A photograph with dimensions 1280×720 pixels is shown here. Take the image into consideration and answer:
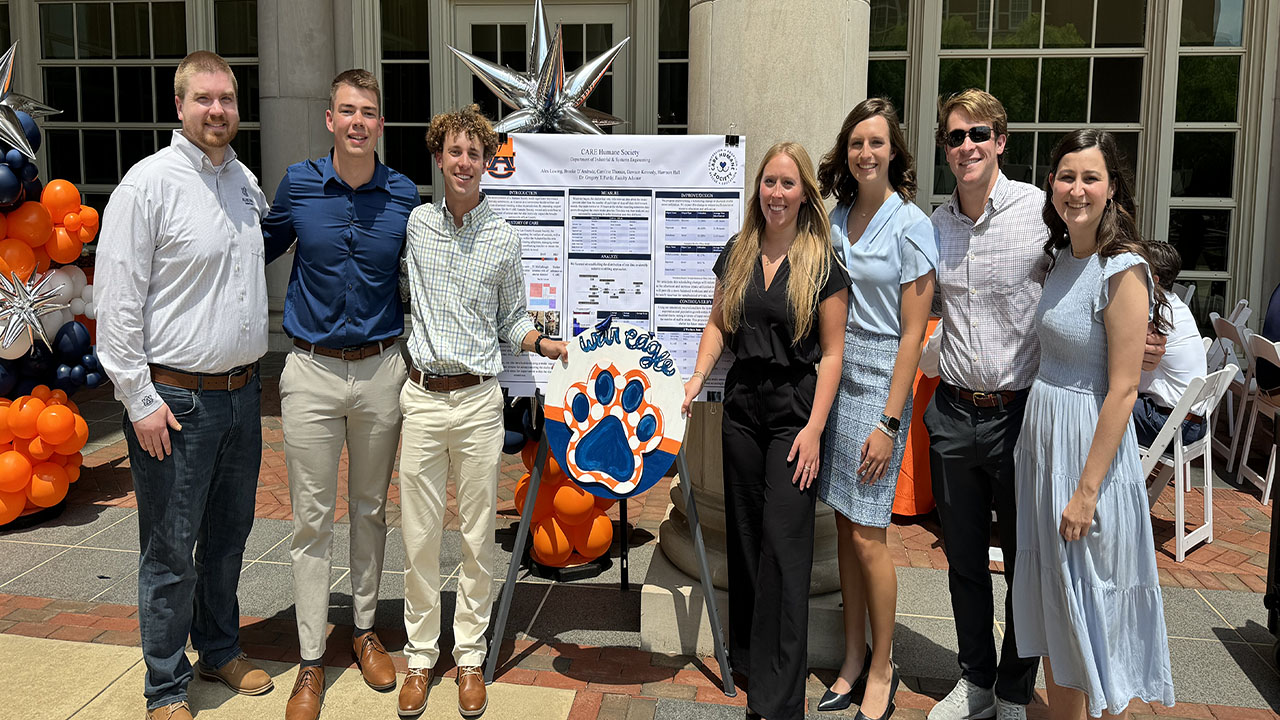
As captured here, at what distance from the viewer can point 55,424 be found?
15.4ft

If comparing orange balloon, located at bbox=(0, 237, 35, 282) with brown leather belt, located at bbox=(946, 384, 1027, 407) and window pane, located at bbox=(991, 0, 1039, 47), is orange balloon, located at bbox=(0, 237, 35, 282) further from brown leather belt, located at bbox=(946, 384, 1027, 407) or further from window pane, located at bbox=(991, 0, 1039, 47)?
window pane, located at bbox=(991, 0, 1039, 47)

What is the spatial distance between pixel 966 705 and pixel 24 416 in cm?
447

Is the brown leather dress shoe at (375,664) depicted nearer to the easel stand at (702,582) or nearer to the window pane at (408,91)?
the easel stand at (702,582)

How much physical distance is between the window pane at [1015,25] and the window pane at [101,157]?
8.88 metres

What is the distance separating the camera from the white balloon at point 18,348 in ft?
15.1

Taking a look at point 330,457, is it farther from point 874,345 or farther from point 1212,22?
point 1212,22

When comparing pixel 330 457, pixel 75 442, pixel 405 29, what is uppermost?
pixel 405 29

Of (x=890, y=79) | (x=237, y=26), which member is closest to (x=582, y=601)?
(x=890, y=79)

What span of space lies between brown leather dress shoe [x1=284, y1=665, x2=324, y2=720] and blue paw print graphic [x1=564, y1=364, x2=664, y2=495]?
1109 millimetres

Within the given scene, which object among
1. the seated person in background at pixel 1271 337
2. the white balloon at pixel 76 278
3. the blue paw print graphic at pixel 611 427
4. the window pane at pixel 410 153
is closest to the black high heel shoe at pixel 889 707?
the blue paw print graphic at pixel 611 427

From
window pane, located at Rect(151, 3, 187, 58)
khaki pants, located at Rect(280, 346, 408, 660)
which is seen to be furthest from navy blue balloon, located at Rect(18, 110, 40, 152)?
window pane, located at Rect(151, 3, 187, 58)

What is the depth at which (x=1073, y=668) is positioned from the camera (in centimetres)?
269

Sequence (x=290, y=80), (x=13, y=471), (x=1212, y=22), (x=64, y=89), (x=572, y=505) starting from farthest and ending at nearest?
(x=64, y=89) < (x=290, y=80) < (x=1212, y=22) < (x=13, y=471) < (x=572, y=505)

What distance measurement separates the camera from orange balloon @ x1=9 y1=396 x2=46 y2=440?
4.68m
